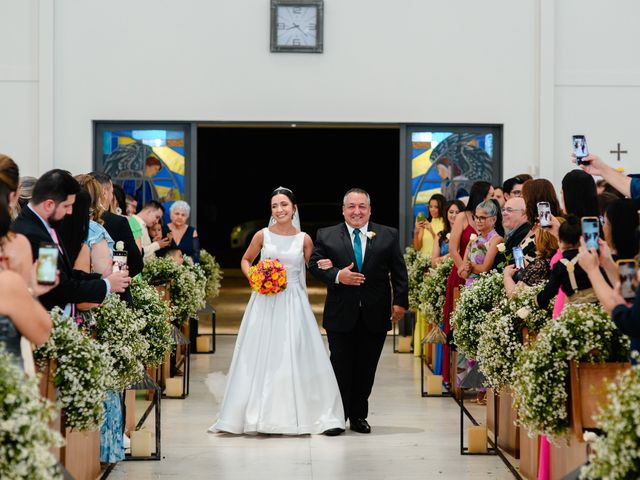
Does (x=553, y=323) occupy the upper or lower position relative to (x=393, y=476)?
upper

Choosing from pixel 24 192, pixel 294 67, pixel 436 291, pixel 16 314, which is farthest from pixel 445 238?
pixel 16 314

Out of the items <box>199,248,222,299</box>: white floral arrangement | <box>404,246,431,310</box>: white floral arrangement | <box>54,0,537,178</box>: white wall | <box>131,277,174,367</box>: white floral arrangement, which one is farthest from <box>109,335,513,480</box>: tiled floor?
<box>54,0,537,178</box>: white wall

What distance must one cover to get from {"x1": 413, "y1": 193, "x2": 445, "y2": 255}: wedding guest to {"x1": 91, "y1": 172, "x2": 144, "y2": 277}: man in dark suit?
6370 mm

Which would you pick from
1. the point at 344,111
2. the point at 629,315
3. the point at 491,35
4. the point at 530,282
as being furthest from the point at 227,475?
the point at 491,35

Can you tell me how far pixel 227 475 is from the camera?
746 centimetres

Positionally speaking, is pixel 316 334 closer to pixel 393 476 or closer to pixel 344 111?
pixel 393 476

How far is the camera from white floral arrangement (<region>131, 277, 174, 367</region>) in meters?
8.09

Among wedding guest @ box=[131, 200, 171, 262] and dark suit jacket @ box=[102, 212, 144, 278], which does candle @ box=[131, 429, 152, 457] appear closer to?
dark suit jacket @ box=[102, 212, 144, 278]

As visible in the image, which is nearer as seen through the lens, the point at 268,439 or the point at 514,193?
the point at 268,439

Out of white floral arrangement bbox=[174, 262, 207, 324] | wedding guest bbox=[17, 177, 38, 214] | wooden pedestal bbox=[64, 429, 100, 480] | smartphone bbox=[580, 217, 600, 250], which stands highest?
wedding guest bbox=[17, 177, 38, 214]

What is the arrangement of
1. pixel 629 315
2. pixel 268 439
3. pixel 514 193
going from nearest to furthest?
pixel 629 315
pixel 268 439
pixel 514 193

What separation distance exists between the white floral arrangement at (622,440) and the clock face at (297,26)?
35.4ft

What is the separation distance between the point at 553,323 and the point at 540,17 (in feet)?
31.1

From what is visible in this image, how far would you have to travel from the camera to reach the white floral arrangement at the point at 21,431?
157 inches
